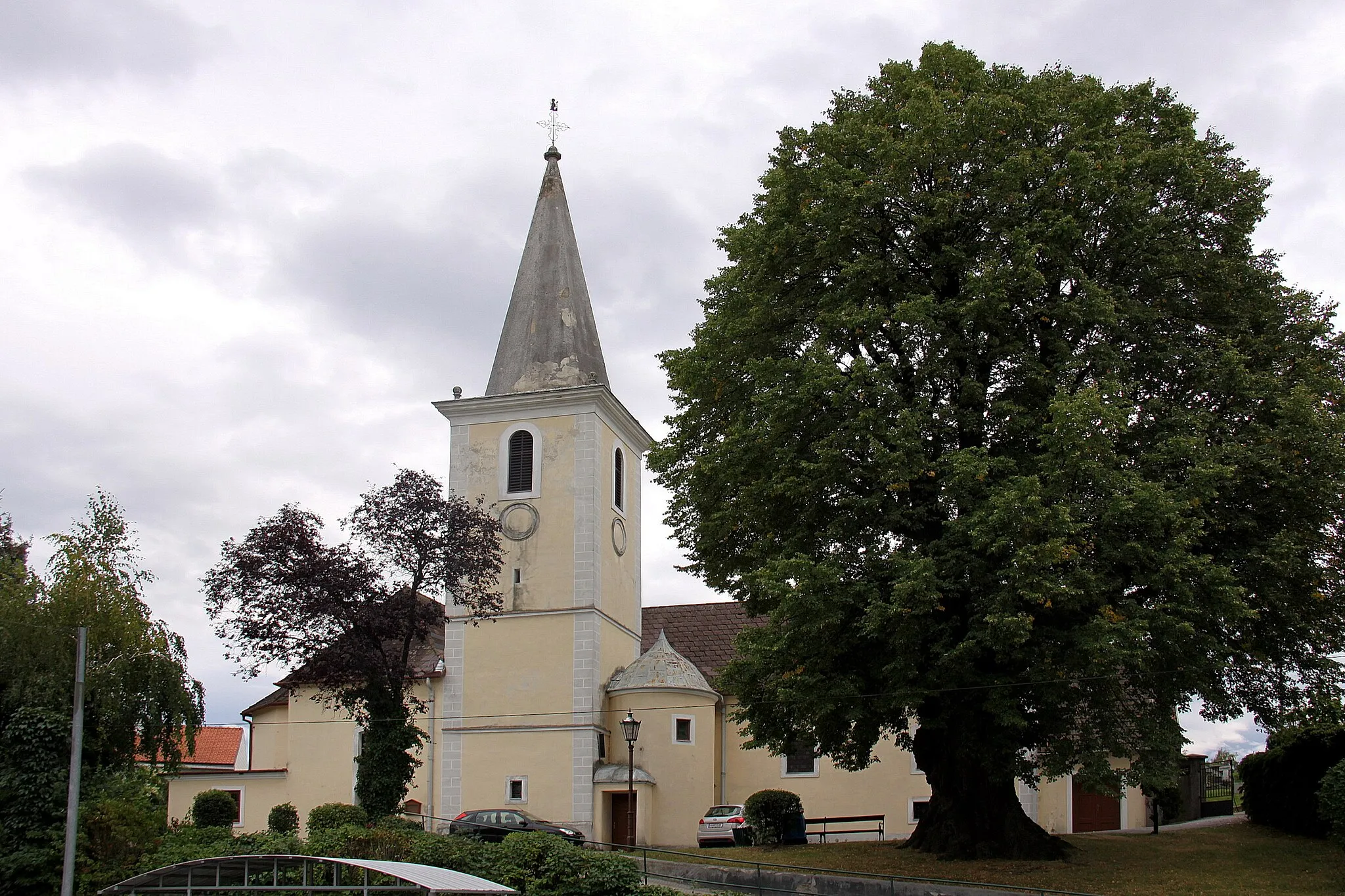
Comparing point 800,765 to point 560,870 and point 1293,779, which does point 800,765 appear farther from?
point 560,870

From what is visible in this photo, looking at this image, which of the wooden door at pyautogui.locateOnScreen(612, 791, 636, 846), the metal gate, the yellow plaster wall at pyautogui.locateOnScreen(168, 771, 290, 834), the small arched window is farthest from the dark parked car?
the metal gate

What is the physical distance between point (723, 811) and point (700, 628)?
8.15m

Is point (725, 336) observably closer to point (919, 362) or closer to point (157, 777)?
point (919, 362)

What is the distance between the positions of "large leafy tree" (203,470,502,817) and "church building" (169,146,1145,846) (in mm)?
4779

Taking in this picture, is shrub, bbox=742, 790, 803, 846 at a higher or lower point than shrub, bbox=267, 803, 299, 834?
higher

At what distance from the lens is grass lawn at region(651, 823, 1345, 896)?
20.1m

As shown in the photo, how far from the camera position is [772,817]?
28.2m

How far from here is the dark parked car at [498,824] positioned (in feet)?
97.4

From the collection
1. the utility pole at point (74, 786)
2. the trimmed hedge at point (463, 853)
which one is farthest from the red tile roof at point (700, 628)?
the utility pole at point (74, 786)

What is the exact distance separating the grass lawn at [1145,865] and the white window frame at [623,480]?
49.0 feet

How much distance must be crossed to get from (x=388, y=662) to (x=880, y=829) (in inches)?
515

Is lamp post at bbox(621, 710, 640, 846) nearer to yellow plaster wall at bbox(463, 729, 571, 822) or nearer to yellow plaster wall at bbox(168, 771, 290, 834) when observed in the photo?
yellow plaster wall at bbox(463, 729, 571, 822)

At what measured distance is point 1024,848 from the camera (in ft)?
74.0

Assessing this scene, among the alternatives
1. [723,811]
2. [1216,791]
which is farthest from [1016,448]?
[1216,791]
